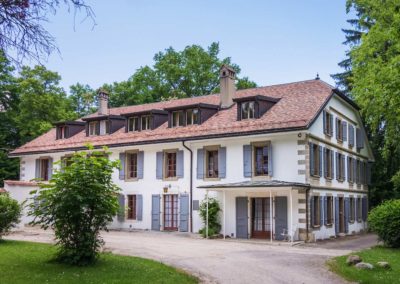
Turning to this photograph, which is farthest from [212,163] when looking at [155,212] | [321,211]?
[321,211]

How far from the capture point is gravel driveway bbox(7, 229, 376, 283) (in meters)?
11.8

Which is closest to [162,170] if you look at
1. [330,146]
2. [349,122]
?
[330,146]

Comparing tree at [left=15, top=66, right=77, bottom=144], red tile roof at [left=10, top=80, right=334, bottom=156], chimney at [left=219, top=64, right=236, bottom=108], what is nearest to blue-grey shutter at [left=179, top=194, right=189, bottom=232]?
red tile roof at [left=10, top=80, right=334, bottom=156]

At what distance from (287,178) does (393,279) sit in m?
11.0

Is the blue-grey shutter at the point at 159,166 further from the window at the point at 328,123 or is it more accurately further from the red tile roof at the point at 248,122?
the window at the point at 328,123

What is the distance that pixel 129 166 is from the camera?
28000mm

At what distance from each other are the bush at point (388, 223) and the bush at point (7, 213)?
1255 cm

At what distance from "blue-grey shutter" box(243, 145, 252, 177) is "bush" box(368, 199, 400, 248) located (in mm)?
6436

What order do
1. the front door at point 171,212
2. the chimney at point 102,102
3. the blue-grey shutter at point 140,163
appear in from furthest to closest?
the chimney at point 102,102, the blue-grey shutter at point 140,163, the front door at point 171,212

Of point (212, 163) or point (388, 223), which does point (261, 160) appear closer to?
point (212, 163)

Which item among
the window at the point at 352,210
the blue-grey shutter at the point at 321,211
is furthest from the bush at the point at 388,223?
the window at the point at 352,210

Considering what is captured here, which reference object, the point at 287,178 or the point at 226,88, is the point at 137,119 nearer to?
the point at 226,88

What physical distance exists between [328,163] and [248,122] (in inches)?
187

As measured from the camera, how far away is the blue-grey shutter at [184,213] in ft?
82.2
